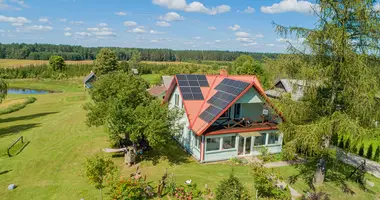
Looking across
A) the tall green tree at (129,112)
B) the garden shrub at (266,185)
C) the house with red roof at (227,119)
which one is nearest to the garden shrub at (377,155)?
the house with red roof at (227,119)

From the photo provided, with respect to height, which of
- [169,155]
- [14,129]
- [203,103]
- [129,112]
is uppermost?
[203,103]

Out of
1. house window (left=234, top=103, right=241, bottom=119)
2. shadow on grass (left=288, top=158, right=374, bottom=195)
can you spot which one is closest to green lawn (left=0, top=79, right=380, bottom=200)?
shadow on grass (left=288, top=158, right=374, bottom=195)

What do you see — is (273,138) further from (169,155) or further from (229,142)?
(169,155)

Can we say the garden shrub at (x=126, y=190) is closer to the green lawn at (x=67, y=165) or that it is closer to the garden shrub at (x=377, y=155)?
the green lawn at (x=67, y=165)

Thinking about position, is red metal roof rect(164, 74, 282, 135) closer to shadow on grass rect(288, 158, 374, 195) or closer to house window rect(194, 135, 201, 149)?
house window rect(194, 135, 201, 149)

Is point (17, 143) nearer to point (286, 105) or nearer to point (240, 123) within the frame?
point (240, 123)

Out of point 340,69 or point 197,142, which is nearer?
point 340,69

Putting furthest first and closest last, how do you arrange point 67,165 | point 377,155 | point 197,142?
1. point 377,155
2. point 197,142
3. point 67,165

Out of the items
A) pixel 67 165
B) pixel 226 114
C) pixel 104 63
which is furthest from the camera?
pixel 104 63

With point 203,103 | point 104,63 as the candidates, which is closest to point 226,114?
point 203,103
